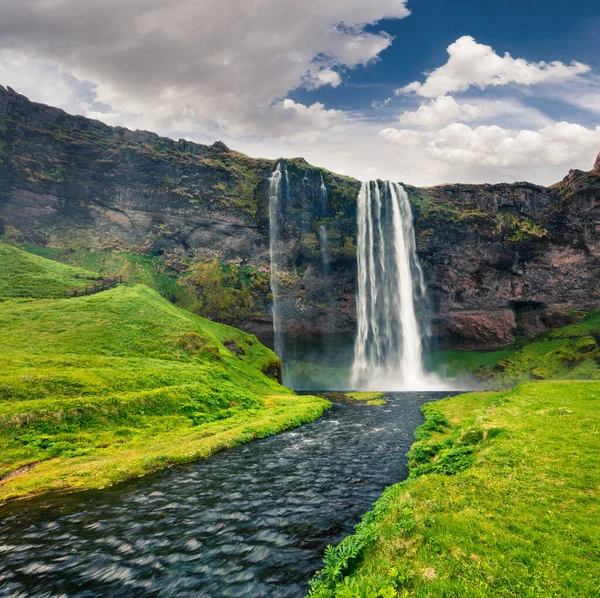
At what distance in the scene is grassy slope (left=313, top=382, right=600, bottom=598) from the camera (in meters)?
6.58

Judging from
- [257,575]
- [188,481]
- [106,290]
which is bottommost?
[188,481]

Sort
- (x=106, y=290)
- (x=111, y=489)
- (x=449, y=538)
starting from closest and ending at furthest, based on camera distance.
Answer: (x=449, y=538) → (x=111, y=489) → (x=106, y=290)

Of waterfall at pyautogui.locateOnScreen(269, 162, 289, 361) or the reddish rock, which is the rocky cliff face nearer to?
the reddish rock

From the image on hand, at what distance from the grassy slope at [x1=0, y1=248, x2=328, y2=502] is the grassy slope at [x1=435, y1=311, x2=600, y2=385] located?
6695cm

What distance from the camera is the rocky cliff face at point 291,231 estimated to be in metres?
88.5

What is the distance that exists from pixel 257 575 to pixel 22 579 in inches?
258

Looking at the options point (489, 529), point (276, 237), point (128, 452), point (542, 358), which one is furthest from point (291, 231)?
point (489, 529)

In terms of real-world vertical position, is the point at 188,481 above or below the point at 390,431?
above

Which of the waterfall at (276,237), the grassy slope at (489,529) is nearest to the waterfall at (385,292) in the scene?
the waterfall at (276,237)

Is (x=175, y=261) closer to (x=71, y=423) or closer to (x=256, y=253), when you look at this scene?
(x=256, y=253)

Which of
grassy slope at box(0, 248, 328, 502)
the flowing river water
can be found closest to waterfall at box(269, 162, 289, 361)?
grassy slope at box(0, 248, 328, 502)

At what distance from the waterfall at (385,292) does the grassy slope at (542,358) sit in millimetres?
14288

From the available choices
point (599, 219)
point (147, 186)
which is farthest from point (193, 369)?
point (599, 219)

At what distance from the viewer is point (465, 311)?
100188mm
